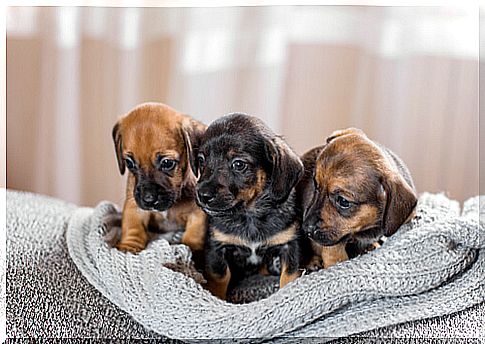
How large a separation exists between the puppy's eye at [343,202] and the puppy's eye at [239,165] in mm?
147

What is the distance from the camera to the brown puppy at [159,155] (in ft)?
4.04

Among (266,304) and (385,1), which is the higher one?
(385,1)

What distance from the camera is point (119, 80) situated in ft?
5.25

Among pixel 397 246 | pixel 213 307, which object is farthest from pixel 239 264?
pixel 397 246

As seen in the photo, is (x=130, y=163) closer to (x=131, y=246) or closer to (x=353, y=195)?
(x=131, y=246)

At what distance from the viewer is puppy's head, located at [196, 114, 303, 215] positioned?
1135 mm

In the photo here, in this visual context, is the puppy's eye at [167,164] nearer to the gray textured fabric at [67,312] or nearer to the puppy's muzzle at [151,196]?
the puppy's muzzle at [151,196]

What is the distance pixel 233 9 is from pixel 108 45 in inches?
11.4

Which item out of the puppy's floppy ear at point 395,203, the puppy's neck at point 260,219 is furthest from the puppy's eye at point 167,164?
the puppy's floppy ear at point 395,203

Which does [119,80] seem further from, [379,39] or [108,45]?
[379,39]

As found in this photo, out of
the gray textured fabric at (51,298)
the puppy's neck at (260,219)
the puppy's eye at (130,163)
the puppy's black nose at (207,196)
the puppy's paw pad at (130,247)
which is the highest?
the puppy's black nose at (207,196)

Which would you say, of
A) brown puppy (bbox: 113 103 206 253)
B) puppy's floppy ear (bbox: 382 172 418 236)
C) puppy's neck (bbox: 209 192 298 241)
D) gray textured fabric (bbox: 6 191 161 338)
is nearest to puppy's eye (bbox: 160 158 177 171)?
brown puppy (bbox: 113 103 206 253)

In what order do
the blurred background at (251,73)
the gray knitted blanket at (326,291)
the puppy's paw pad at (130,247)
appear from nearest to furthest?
the gray knitted blanket at (326,291) → the puppy's paw pad at (130,247) → the blurred background at (251,73)

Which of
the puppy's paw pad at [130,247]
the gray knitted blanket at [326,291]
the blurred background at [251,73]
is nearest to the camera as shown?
the gray knitted blanket at [326,291]
